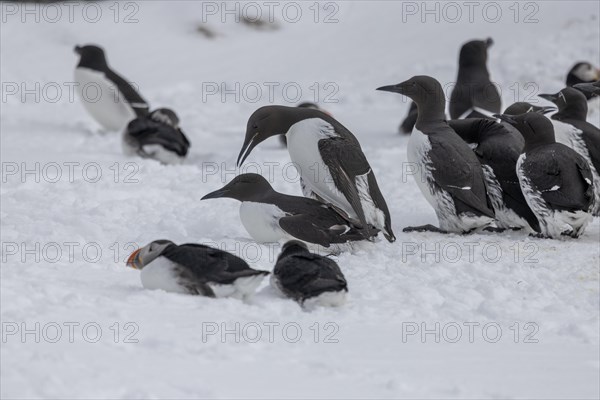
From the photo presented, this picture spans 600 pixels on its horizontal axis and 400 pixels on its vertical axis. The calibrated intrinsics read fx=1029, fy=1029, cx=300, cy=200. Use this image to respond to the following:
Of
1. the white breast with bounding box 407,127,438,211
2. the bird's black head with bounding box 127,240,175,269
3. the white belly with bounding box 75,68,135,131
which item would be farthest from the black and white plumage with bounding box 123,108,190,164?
the bird's black head with bounding box 127,240,175,269

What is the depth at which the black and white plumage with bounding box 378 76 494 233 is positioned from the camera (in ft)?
24.7

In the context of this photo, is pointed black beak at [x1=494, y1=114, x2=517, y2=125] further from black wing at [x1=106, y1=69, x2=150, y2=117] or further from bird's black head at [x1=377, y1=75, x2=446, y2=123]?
black wing at [x1=106, y1=69, x2=150, y2=117]

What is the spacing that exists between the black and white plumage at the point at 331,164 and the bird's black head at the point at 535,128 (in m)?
1.20

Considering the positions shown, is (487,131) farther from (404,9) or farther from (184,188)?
(404,9)

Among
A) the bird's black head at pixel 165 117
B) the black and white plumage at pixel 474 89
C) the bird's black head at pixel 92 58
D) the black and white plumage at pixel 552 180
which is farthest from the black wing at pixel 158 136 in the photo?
the black and white plumage at pixel 552 180

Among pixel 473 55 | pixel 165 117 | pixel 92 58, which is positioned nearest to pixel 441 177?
pixel 165 117

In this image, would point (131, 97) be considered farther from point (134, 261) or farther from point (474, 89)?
point (134, 261)

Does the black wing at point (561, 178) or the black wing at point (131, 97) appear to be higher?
the black wing at point (131, 97)

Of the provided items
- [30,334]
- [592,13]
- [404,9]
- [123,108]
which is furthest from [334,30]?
[30,334]

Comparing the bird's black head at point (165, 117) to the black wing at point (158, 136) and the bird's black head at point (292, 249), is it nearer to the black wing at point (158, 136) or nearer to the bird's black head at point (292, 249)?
the black wing at point (158, 136)

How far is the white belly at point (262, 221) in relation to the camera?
23.0 ft

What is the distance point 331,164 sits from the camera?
7266 millimetres

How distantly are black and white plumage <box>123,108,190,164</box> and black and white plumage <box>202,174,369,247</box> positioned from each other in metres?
4.12

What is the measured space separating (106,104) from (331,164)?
6806 millimetres
